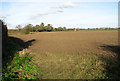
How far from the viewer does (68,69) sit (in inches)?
191

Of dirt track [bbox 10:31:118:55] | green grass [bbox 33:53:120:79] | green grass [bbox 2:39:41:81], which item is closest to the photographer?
green grass [bbox 33:53:120:79]

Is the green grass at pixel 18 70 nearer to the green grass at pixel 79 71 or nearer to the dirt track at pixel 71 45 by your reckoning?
the green grass at pixel 79 71

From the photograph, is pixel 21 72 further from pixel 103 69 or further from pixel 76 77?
pixel 103 69

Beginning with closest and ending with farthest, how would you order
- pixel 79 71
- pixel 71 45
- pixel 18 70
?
pixel 79 71
pixel 18 70
pixel 71 45

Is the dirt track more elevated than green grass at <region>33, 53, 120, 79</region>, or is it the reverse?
the dirt track

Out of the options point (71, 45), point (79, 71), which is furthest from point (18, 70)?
point (71, 45)

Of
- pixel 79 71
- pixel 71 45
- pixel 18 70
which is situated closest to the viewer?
pixel 79 71

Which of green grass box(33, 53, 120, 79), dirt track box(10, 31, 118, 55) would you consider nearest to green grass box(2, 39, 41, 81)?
green grass box(33, 53, 120, 79)

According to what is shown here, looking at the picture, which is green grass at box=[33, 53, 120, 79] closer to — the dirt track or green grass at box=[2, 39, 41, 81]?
green grass at box=[2, 39, 41, 81]

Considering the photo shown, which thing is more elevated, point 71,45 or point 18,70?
point 71,45

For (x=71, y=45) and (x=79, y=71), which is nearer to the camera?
(x=79, y=71)

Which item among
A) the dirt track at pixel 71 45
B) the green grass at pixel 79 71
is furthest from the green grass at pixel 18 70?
the dirt track at pixel 71 45

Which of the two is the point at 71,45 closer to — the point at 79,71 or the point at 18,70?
the point at 79,71

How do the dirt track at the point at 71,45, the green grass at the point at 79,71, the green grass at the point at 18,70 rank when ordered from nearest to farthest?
1. the green grass at the point at 79,71
2. the green grass at the point at 18,70
3. the dirt track at the point at 71,45
